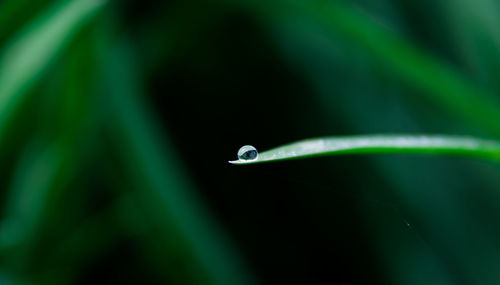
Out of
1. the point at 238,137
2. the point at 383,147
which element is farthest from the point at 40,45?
the point at 383,147

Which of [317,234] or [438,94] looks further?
[317,234]

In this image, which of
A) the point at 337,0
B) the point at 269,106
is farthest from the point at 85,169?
the point at 337,0

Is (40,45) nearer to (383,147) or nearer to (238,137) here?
(238,137)

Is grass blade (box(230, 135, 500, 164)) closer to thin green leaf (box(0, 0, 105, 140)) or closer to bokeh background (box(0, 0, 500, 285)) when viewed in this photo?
bokeh background (box(0, 0, 500, 285))

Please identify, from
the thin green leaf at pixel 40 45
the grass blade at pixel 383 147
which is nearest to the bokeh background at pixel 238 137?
the thin green leaf at pixel 40 45

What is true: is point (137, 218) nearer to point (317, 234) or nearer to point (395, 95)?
point (317, 234)

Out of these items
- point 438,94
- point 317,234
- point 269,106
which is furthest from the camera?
point 269,106
